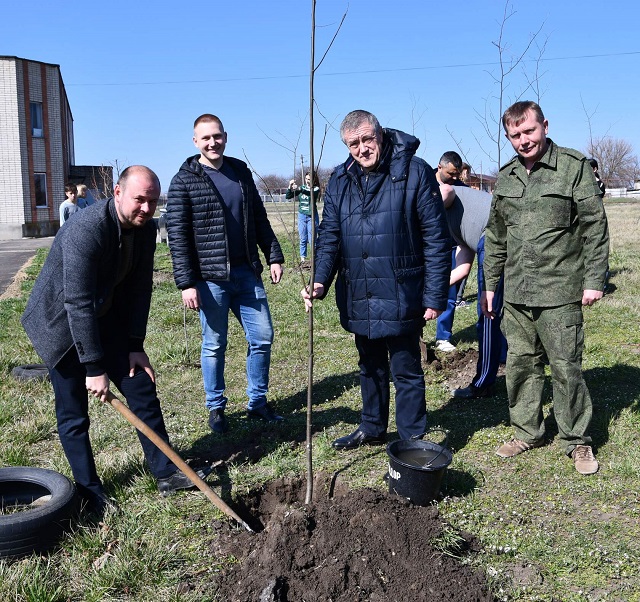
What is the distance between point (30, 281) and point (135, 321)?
11050mm

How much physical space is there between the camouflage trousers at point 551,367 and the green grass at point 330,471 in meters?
0.20

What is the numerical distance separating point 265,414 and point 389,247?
1.81 m

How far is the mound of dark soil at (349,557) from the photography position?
2770mm

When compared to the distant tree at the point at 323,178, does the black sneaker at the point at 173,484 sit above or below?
below

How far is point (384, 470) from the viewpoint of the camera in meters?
4.05

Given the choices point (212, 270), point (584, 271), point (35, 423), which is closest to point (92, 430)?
point (35, 423)

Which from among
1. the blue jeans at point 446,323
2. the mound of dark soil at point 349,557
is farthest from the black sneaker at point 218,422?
the blue jeans at point 446,323

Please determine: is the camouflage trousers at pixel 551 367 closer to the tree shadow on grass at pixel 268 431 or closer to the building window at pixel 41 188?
the tree shadow on grass at pixel 268 431

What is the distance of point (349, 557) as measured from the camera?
9.63 ft

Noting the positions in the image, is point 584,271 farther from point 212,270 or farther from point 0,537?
point 0,537

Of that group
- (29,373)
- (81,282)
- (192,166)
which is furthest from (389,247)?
(29,373)

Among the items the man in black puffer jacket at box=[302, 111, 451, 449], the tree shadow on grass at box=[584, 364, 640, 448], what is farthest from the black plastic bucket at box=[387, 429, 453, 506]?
the tree shadow on grass at box=[584, 364, 640, 448]

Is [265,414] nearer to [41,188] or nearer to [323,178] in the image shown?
[323,178]

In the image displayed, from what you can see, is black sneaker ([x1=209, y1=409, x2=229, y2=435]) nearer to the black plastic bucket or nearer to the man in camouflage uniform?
the black plastic bucket
